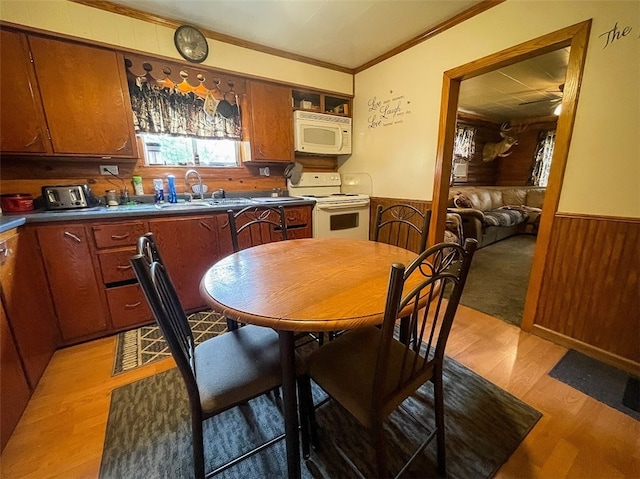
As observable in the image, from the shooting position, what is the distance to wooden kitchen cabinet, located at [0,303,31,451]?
1193 millimetres

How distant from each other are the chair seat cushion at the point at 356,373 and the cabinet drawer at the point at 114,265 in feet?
5.49

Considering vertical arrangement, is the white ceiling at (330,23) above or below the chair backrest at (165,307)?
above

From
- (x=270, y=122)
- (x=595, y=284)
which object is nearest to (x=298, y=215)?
(x=270, y=122)

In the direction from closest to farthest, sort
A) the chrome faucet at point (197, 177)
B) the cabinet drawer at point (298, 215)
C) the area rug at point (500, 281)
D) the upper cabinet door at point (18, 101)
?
the upper cabinet door at point (18, 101), the area rug at point (500, 281), the chrome faucet at point (197, 177), the cabinet drawer at point (298, 215)

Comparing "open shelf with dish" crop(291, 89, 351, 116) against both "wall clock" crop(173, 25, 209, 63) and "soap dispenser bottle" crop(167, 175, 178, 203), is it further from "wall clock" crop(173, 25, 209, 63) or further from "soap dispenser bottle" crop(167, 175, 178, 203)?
"soap dispenser bottle" crop(167, 175, 178, 203)

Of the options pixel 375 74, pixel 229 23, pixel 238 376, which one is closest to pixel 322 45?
pixel 375 74

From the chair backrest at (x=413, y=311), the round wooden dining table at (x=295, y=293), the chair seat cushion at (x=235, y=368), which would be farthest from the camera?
the chair seat cushion at (x=235, y=368)

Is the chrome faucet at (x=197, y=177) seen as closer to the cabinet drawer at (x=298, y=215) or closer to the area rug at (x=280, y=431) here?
the cabinet drawer at (x=298, y=215)

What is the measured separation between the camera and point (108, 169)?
2.25 meters

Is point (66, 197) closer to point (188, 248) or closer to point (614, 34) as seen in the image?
point (188, 248)

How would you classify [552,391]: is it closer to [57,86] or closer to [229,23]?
[229,23]

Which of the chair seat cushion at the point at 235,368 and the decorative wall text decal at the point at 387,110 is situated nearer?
the chair seat cushion at the point at 235,368

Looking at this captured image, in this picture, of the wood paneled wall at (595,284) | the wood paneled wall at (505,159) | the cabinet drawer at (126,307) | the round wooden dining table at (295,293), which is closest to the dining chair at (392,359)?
the round wooden dining table at (295,293)

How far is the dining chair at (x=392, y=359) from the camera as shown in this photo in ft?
2.37
